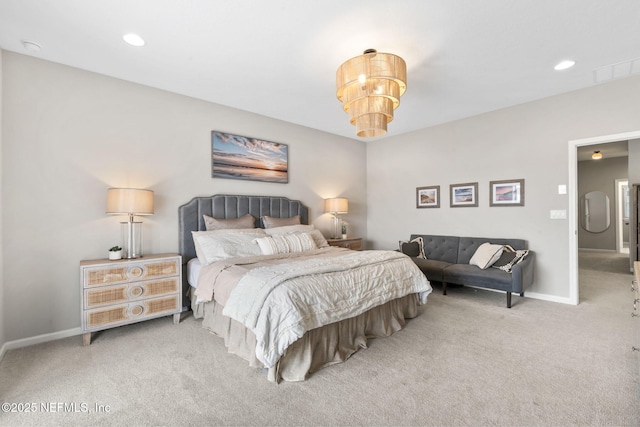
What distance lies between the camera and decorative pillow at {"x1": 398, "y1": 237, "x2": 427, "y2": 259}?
4.83 meters

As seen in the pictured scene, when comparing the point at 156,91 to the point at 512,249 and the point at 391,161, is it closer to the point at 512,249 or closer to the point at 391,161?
the point at 391,161

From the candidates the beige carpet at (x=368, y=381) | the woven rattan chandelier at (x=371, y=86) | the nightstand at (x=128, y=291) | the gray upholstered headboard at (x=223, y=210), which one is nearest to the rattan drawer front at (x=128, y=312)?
the nightstand at (x=128, y=291)

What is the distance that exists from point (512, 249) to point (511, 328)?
146 cm

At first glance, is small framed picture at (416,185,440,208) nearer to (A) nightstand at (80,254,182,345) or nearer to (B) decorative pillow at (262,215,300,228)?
(B) decorative pillow at (262,215,300,228)

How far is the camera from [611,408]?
1.79 meters

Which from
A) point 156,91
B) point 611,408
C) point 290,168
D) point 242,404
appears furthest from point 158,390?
point 290,168

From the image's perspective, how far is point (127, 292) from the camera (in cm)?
289

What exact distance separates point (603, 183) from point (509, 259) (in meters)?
6.89

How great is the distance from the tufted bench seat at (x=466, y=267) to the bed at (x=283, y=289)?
3.35 ft

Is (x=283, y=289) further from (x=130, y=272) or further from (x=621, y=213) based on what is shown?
(x=621, y=213)

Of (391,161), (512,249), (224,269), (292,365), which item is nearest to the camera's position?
(292,365)

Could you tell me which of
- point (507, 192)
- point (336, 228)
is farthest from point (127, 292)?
point (507, 192)

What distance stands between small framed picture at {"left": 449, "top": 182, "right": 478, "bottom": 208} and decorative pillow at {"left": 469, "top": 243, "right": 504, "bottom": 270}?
0.78 meters

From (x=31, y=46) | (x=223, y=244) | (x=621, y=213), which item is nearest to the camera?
(x=31, y=46)
